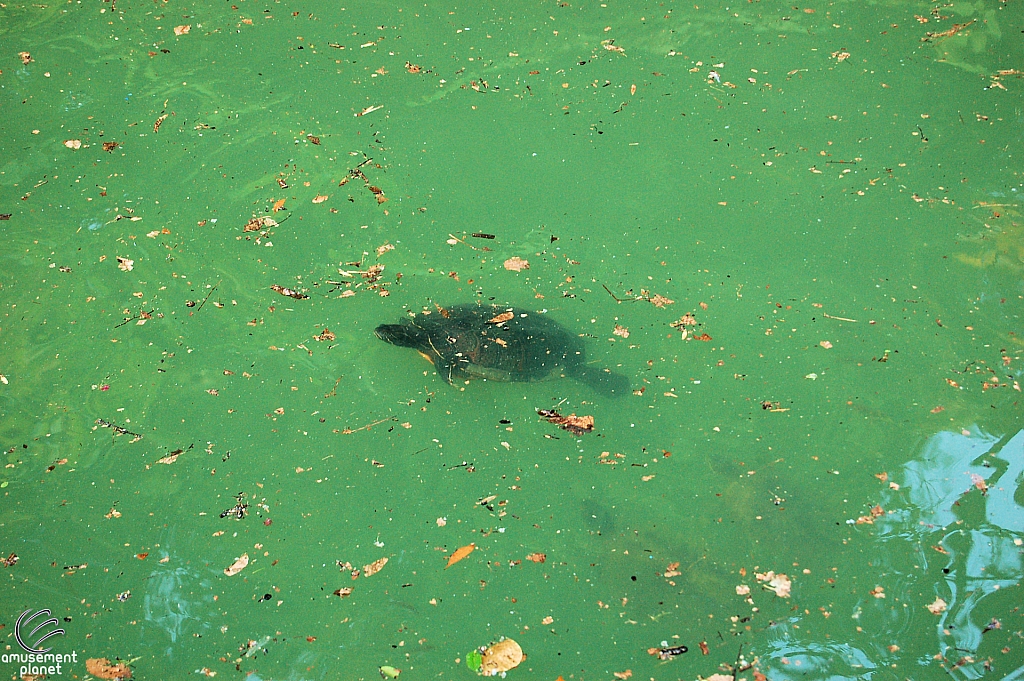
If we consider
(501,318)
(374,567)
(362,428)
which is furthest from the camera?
(501,318)

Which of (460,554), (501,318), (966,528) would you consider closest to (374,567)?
(460,554)

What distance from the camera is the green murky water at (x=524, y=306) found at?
2.09 m

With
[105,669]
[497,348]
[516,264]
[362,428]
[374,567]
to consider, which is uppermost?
[516,264]

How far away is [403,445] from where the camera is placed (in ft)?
7.68

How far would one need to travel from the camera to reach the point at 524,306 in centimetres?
262

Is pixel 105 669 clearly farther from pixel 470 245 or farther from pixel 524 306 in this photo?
pixel 470 245

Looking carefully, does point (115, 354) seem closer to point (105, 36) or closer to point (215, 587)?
point (215, 587)

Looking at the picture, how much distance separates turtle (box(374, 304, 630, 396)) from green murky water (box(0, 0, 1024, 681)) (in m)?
0.06

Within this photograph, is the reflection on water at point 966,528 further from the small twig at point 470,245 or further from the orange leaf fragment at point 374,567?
the small twig at point 470,245

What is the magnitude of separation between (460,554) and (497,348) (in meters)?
0.67

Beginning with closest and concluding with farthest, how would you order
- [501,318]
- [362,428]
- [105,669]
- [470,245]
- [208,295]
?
[105,669] < [362,428] < [501,318] < [208,295] < [470,245]

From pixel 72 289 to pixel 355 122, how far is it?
1.28 m

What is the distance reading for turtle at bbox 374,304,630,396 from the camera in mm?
2420

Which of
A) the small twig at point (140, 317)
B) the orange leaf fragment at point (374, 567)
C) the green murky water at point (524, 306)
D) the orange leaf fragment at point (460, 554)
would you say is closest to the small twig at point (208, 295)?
the green murky water at point (524, 306)
